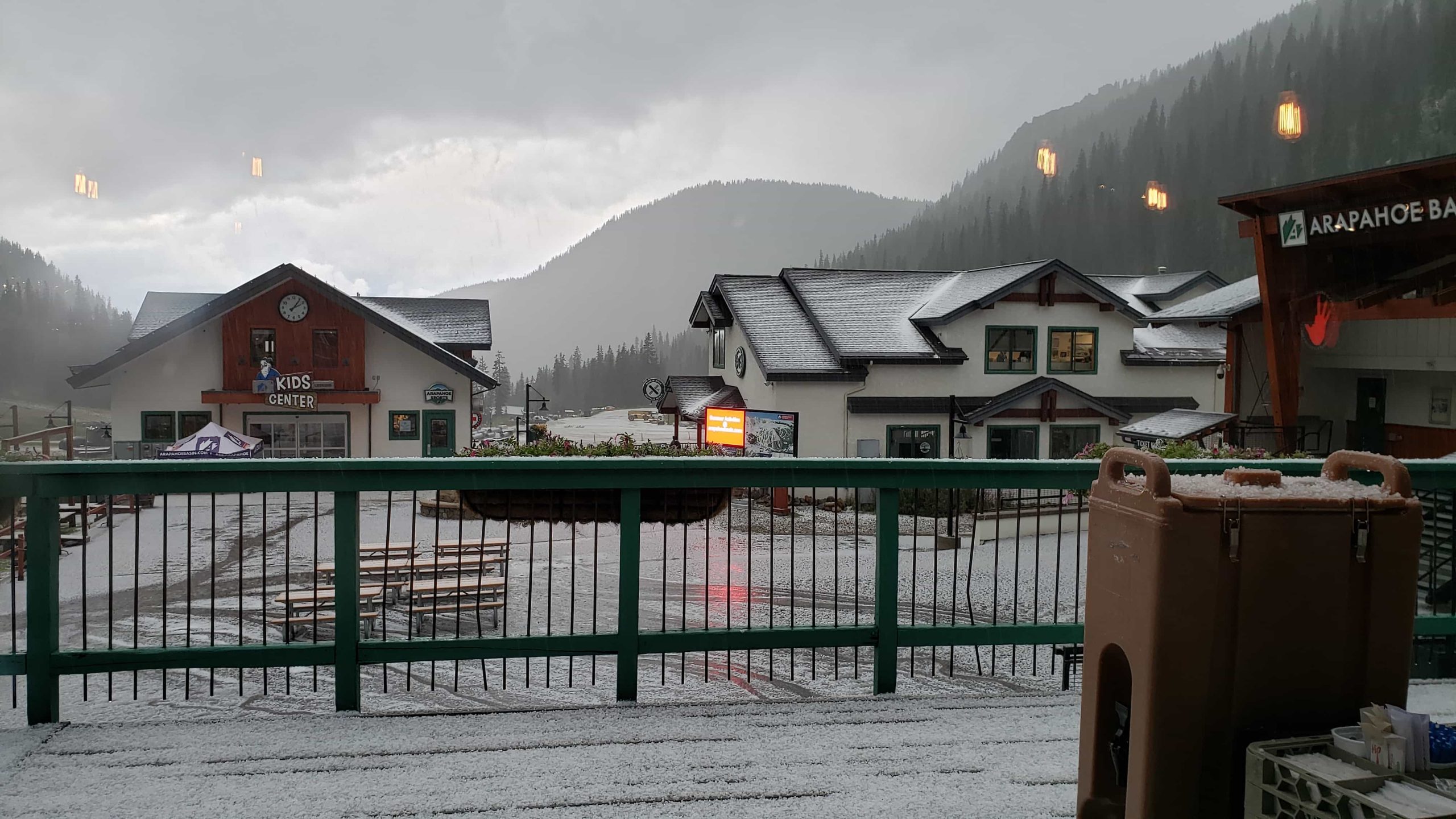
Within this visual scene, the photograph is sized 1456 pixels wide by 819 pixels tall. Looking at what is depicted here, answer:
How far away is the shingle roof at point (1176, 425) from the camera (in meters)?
20.4

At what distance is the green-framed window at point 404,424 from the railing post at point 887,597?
2550cm

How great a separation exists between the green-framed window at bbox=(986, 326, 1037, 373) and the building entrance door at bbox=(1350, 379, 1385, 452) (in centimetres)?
790

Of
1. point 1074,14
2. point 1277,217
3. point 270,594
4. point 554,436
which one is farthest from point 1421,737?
point 1074,14

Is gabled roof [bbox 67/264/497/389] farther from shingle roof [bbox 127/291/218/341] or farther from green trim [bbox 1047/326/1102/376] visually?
green trim [bbox 1047/326/1102/376]

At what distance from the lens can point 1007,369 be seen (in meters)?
25.4

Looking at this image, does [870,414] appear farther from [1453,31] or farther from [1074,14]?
[1074,14]

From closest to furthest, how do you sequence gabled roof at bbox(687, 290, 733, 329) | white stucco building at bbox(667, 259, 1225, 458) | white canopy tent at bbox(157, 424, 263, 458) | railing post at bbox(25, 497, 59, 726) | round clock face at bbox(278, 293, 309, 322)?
railing post at bbox(25, 497, 59, 726)
white canopy tent at bbox(157, 424, 263, 458)
white stucco building at bbox(667, 259, 1225, 458)
round clock face at bbox(278, 293, 309, 322)
gabled roof at bbox(687, 290, 733, 329)

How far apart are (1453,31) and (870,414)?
65634 mm

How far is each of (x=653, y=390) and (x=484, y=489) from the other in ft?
83.7

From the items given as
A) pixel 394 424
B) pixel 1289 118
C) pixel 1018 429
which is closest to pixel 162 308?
pixel 394 424

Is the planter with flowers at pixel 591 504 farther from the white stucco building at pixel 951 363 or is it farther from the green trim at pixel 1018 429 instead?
the green trim at pixel 1018 429

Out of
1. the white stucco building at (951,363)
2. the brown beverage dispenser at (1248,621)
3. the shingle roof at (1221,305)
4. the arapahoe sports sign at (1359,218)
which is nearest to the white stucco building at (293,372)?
the white stucco building at (951,363)

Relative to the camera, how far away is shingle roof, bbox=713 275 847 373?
23719mm

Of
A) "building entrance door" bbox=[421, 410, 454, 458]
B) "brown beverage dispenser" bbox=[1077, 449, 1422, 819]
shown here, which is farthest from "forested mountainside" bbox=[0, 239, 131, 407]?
"building entrance door" bbox=[421, 410, 454, 458]
